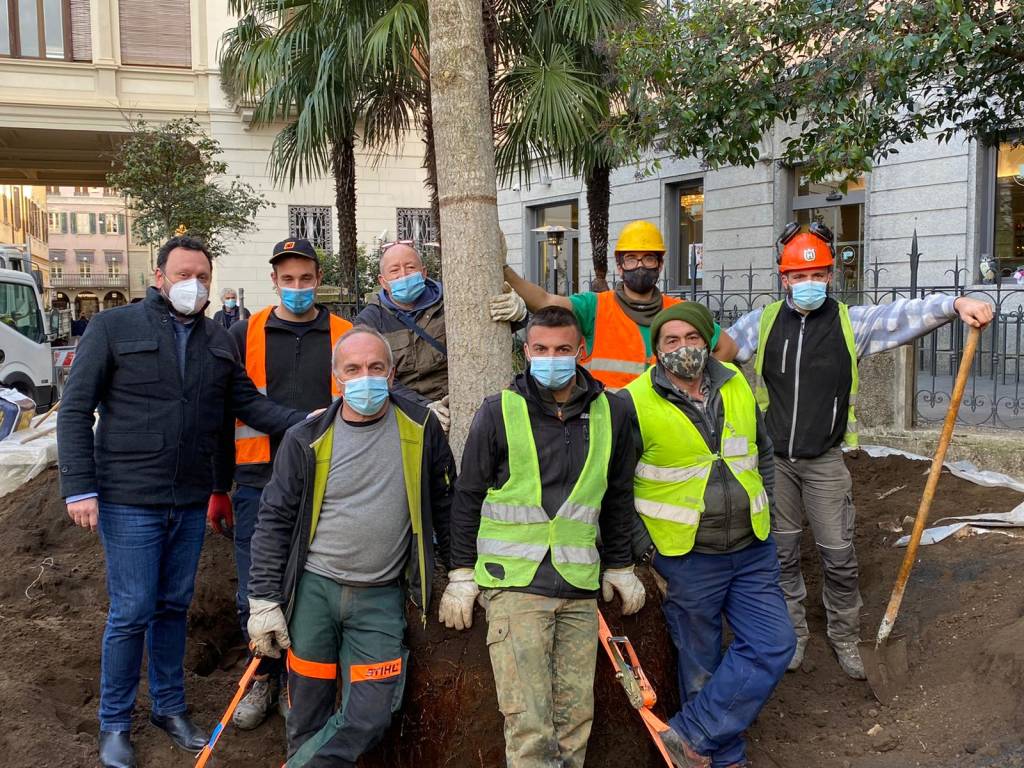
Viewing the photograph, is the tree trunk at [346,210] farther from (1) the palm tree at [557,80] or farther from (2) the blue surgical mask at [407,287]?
(2) the blue surgical mask at [407,287]

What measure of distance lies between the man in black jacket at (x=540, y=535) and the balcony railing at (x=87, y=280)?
252 feet

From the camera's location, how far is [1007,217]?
12.4 m

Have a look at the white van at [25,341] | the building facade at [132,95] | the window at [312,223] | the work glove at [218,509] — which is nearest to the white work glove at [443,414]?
the work glove at [218,509]

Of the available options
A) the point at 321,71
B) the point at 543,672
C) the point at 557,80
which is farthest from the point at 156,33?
the point at 543,672

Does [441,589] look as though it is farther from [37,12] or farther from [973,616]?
[37,12]

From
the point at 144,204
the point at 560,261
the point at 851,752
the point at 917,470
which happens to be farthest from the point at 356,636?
the point at 560,261

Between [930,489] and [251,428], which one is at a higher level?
[251,428]

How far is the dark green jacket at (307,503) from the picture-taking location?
2.98 meters

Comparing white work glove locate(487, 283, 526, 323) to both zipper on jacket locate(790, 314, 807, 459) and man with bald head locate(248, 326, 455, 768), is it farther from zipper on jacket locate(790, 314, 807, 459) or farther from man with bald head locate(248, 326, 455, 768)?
zipper on jacket locate(790, 314, 807, 459)

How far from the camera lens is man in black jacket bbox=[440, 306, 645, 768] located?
9.46ft

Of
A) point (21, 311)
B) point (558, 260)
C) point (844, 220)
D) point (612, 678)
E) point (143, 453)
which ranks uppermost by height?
point (844, 220)

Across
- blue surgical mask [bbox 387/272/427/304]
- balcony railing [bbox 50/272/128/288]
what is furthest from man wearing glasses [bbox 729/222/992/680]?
balcony railing [bbox 50/272/128/288]

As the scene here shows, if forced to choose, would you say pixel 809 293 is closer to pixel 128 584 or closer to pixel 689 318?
pixel 689 318

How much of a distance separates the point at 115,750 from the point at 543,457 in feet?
6.65
